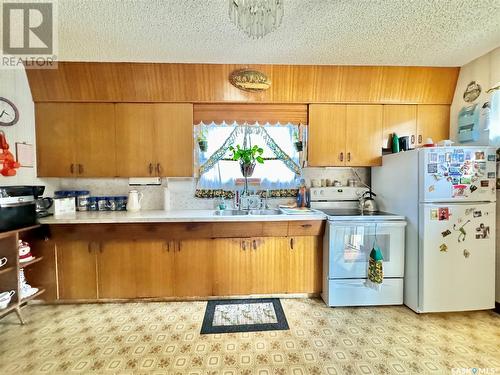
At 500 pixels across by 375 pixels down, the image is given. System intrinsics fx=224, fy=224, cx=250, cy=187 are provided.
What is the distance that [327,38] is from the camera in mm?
2062

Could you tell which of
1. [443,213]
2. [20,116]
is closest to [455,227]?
[443,213]

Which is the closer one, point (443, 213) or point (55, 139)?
point (443, 213)

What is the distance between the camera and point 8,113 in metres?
2.30

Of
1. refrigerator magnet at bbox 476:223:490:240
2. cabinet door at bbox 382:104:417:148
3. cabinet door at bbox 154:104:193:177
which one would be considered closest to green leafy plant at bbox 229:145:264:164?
cabinet door at bbox 154:104:193:177

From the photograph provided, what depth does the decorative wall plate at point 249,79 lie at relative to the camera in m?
2.47

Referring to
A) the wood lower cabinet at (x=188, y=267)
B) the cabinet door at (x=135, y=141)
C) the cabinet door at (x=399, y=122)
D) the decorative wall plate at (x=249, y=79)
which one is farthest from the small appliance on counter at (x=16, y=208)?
the cabinet door at (x=399, y=122)

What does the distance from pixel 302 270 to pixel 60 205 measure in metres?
2.77

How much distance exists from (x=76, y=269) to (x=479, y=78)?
4.75 meters

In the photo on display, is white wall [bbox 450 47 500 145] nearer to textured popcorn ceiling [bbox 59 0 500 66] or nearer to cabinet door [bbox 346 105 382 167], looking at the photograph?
textured popcorn ceiling [bbox 59 0 500 66]

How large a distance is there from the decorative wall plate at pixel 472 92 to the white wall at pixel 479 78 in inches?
1.1

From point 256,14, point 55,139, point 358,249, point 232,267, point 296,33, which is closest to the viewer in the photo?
point 256,14

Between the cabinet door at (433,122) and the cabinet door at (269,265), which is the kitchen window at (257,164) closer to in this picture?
the cabinet door at (269,265)

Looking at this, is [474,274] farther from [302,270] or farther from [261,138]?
[261,138]

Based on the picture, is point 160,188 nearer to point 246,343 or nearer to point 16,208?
point 16,208
